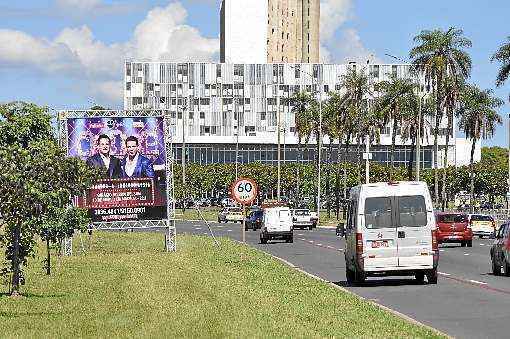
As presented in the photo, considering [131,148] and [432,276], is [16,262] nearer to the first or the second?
[432,276]

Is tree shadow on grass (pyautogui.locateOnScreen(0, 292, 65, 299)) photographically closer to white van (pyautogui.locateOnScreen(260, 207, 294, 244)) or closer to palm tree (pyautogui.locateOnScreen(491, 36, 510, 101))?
white van (pyautogui.locateOnScreen(260, 207, 294, 244))

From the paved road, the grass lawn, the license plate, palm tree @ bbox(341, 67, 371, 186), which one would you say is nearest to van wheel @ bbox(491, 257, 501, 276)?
the paved road

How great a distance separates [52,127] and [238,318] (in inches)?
354

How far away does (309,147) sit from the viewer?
590 ft

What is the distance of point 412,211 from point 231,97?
15210 cm

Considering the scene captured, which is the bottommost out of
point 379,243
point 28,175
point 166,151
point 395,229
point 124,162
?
point 379,243

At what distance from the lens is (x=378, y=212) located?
28.4m

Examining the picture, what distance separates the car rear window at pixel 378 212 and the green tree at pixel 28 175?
21.2 ft

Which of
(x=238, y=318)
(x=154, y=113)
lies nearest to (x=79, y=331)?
(x=238, y=318)

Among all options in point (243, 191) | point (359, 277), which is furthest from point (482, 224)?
point (359, 277)

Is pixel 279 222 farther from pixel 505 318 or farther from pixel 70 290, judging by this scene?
pixel 505 318

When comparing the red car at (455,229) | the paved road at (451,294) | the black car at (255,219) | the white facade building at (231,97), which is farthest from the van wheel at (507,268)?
the white facade building at (231,97)

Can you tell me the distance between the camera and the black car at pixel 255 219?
9100 centimetres

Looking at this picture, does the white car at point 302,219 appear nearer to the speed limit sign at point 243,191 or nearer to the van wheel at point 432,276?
the speed limit sign at point 243,191
